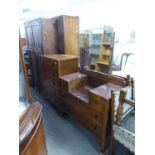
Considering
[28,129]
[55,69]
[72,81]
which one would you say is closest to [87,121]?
[72,81]

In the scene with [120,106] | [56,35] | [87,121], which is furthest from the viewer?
[56,35]

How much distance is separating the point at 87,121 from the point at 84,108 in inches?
7.1

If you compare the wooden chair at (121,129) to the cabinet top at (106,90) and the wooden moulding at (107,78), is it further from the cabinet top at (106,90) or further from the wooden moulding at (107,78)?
the wooden moulding at (107,78)

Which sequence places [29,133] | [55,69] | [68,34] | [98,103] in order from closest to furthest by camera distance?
[29,133]
[98,103]
[55,69]
[68,34]

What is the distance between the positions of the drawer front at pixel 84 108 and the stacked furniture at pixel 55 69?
35 cm

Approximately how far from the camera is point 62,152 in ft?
5.72

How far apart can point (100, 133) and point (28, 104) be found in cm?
105

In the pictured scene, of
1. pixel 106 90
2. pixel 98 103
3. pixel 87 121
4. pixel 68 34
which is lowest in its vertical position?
pixel 87 121

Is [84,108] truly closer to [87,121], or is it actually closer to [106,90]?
[87,121]

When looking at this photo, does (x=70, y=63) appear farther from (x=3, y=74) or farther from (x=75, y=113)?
(x=3, y=74)

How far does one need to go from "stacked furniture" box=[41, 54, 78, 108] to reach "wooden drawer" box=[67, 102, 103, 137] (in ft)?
1.52

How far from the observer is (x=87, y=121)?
181 centimetres

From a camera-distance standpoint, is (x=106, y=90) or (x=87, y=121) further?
(x=87, y=121)

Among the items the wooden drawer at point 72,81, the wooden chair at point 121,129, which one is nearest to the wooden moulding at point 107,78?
the wooden drawer at point 72,81
